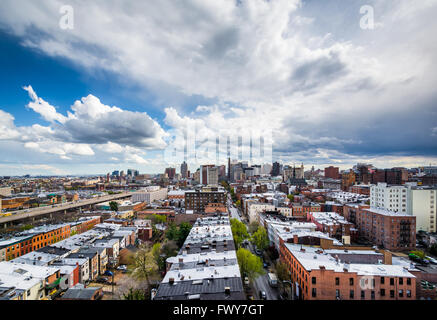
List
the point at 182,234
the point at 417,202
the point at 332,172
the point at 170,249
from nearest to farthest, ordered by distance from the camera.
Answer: the point at 170,249
the point at 182,234
the point at 417,202
the point at 332,172

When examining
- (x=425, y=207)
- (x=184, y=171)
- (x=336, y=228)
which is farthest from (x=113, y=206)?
(x=184, y=171)

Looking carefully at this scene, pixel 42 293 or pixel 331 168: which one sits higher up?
pixel 331 168

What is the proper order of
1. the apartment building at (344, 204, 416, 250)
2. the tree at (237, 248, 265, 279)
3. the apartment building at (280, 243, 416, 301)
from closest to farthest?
the apartment building at (280, 243, 416, 301)
the tree at (237, 248, 265, 279)
the apartment building at (344, 204, 416, 250)

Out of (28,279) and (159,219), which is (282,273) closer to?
(28,279)

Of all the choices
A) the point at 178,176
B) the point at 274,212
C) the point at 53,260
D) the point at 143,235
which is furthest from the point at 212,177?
the point at 53,260

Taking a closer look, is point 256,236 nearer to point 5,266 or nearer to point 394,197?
point 5,266

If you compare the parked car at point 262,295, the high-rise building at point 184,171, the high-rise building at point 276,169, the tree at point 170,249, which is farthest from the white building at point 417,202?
the high-rise building at point 184,171

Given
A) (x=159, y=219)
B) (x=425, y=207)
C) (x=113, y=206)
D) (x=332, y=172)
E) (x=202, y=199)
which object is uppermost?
(x=332, y=172)

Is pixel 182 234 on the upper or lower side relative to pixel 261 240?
upper

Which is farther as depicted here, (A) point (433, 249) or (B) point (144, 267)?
(A) point (433, 249)

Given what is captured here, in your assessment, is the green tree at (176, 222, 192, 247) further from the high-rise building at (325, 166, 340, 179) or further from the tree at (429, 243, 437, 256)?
the high-rise building at (325, 166, 340, 179)

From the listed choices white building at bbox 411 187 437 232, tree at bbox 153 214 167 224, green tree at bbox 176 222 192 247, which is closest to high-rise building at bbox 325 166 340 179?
white building at bbox 411 187 437 232
